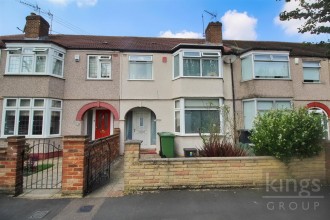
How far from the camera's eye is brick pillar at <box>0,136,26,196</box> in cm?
509

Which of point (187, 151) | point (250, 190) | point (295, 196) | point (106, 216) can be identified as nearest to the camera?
point (106, 216)

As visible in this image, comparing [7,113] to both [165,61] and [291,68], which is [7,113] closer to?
[165,61]

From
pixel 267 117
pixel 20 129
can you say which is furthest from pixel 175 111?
pixel 20 129

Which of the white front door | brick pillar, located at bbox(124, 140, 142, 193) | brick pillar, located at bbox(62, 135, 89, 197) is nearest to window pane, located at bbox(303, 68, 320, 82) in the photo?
the white front door

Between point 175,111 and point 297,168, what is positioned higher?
point 175,111

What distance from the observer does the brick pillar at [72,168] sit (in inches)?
196

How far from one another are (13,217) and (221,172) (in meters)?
4.63

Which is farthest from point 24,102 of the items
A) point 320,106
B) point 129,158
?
point 320,106

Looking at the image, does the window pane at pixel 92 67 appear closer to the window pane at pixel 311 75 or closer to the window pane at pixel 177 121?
the window pane at pixel 177 121

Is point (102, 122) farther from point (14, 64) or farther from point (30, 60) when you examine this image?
point (14, 64)

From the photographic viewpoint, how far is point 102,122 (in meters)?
12.3

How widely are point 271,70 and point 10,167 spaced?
1251 centimetres

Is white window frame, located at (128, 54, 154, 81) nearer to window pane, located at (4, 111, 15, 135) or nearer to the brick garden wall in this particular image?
window pane, located at (4, 111, 15, 135)

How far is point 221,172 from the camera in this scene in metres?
5.33
